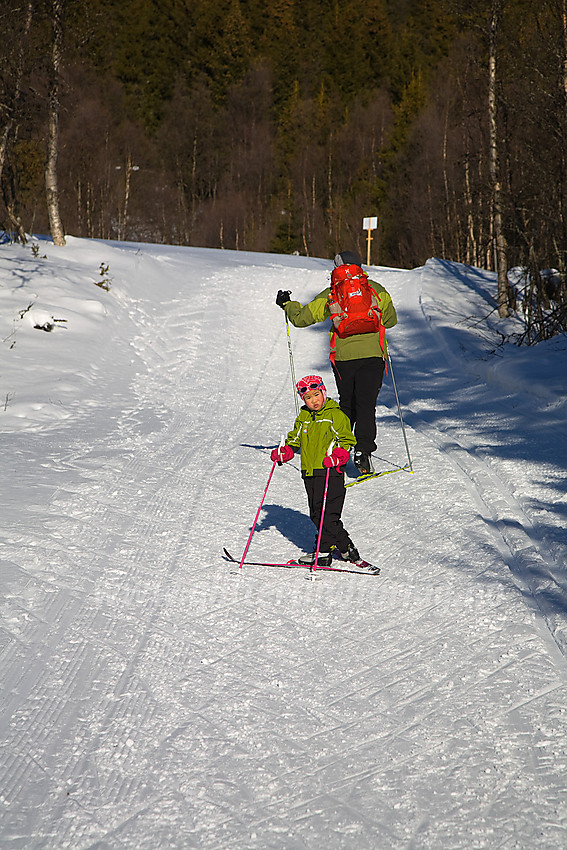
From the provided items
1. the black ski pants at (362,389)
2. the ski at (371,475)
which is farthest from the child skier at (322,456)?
the black ski pants at (362,389)

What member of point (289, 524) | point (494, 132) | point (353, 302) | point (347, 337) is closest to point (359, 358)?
point (347, 337)

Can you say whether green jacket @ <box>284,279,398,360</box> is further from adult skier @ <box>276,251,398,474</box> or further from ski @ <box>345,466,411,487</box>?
ski @ <box>345,466,411,487</box>

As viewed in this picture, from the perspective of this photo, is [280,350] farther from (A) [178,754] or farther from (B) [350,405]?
(A) [178,754]

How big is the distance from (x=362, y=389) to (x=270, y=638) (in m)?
3.34

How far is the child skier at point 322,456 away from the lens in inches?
193

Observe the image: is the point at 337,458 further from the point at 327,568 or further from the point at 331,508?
the point at 327,568

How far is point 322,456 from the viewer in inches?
193

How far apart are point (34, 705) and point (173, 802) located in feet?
2.99

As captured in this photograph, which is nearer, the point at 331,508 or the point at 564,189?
the point at 331,508

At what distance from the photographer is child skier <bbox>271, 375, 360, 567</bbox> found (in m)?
4.90

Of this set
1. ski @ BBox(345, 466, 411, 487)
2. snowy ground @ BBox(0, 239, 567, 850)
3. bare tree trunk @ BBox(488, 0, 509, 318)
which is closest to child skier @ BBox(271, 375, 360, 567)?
snowy ground @ BBox(0, 239, 567, 850)

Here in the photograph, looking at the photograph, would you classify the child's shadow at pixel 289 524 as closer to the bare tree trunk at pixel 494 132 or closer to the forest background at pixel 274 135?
the bare tree trunk at pixel 494 132

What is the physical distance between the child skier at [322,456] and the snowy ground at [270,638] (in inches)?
11.2

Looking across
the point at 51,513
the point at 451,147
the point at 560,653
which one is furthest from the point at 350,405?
the point at 451,147
